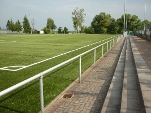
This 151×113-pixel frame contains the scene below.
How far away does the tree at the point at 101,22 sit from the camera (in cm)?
10935

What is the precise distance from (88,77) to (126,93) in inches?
98.6

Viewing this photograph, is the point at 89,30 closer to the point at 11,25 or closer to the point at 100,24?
the point at 100,24

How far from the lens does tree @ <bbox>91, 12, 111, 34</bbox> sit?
4305 inches

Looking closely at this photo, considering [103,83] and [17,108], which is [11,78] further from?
[103,83]

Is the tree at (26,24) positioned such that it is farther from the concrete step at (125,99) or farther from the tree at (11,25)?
the concrete step at (125,99)

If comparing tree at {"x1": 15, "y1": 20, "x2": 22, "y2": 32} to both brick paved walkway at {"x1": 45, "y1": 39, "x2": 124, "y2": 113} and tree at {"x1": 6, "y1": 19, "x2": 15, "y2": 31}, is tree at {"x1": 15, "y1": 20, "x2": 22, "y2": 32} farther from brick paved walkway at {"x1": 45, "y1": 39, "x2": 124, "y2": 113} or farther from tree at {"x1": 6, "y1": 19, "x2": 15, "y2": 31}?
brick paved walkway at {"x1": 45, "y1": 39, "x2": 124, "y2": 113}

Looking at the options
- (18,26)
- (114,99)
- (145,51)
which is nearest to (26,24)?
(18,26)

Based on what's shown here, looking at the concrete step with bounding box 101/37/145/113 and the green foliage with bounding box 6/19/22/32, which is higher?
the green foliage with bounding box 6/19/22/32

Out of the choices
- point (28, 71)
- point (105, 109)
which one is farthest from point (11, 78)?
point (105, 109)

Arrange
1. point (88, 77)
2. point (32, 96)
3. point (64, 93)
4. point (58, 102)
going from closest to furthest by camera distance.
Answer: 1. point (58, 102)
2. point (32, 96)
3. point (64, 93)
4. point (88, 77)

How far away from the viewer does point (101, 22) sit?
110 m

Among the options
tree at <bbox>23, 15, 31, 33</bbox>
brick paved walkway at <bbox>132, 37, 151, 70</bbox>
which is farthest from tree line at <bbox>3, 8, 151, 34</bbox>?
brick paved walkway at <bbox>132, 37, 151, 70</bbox>

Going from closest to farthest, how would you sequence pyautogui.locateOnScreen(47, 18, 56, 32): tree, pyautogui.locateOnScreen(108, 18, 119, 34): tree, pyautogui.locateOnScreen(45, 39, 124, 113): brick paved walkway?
pyautogui.locateOnScreen(45, 39, 124, 113): brick paved walkway < pyautogui.locateOnScreen(108, 18, 119, 34): tree < pyautogui.locateOnScreen(47, 18, 56, 32): tree

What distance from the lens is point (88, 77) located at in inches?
295
